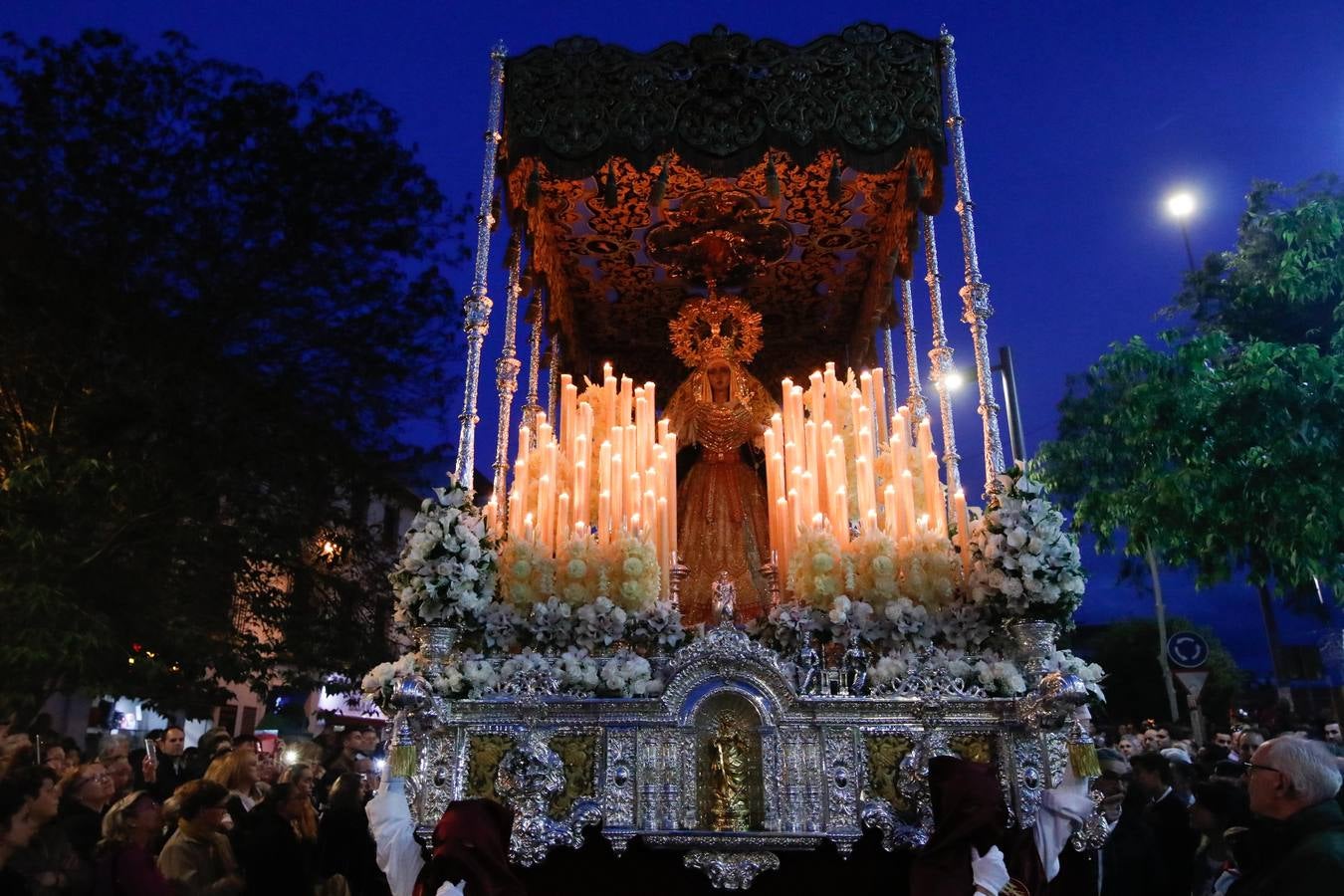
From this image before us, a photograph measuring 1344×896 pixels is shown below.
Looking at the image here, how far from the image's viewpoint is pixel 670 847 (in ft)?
16.9

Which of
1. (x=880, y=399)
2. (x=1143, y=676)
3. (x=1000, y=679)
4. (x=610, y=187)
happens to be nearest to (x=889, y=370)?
(x=880, y=399)

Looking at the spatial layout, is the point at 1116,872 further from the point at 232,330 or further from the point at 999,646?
Result: the point at 232,330

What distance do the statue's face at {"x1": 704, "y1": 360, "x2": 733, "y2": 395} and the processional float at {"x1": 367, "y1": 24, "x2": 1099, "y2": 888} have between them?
26 mm

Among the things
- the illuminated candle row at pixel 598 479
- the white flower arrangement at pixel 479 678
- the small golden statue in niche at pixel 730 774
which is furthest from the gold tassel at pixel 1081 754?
the white flower arrangement at pixel 479 678

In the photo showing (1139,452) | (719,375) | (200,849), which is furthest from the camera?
(1139,452)

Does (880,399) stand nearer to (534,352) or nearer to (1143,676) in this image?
(534,352)

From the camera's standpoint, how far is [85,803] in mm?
5320

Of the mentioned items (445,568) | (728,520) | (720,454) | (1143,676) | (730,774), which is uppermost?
(1143,676)

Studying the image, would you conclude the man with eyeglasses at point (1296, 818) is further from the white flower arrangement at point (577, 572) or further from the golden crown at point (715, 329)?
the golden crown at point (715, 329)

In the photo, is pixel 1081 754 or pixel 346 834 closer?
pixel 1081 754

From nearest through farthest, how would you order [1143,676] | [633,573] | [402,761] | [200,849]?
1. [200,849]
2. [402,761]
3. [633,573]
4. [1143,676]

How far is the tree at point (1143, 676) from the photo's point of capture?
29.8 metres

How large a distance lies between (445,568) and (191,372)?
21.2 feet

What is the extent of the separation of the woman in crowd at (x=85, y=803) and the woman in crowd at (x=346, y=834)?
129 centimetres
